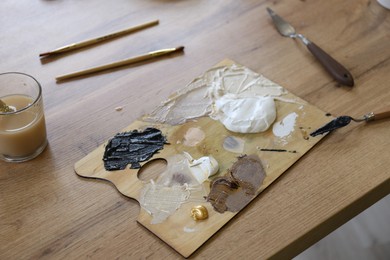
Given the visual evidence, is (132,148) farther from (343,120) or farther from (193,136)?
(343,120)

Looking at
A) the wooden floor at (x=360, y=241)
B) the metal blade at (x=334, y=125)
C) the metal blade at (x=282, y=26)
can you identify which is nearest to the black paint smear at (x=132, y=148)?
the metal blade at (x=334, y=125)

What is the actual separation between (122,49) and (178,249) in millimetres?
466

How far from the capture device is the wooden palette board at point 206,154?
0.71 metres

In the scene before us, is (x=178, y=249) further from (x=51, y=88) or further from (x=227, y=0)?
(x=227, y=0)

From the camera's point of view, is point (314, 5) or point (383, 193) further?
point (314, 5)

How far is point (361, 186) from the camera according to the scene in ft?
2.46

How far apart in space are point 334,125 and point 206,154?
21cm

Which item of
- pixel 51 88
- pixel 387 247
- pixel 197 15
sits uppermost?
pixel 197 15

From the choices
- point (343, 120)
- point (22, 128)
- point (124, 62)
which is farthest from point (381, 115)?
point (22, 128)

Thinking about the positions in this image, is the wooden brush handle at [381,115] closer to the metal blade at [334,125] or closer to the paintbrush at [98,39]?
the metal blade at [334,125]

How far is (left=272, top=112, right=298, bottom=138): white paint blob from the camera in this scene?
83 cm

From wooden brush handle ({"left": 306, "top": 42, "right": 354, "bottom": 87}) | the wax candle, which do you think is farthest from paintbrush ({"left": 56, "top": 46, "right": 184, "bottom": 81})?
wooden brush handle ({"left": 306, "top": 42, "right": 354, "bottom": 87})

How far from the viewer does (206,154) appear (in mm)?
804

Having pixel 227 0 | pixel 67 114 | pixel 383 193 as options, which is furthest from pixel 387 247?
pixel 67 114
